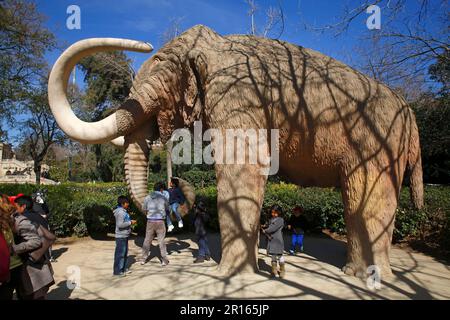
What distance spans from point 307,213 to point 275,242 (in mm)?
5268

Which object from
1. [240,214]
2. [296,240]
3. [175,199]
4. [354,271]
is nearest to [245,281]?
[240,214]

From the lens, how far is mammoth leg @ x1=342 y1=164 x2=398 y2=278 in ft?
16.1

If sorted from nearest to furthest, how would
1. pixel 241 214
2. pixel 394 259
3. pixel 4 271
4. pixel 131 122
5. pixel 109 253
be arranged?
1. pixel 4 271
2. pixel 241 214
3. pixel 131 122
4. pixel 394 259
5. pixel 109 253

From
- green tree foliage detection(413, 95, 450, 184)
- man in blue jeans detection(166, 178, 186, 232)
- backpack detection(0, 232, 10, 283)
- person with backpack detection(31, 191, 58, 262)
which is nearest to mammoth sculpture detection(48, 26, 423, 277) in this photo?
man in blue jeans detection(166, 178, 186, 232)

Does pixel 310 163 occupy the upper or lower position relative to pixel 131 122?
lower

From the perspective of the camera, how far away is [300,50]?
19.0 ft

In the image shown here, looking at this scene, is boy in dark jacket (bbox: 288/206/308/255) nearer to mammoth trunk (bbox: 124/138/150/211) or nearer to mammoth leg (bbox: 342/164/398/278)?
mammoth leg (bbox: 342/164/398/278)

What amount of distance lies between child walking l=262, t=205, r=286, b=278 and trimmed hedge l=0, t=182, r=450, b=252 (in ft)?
14.4

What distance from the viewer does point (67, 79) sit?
4902 millimetres

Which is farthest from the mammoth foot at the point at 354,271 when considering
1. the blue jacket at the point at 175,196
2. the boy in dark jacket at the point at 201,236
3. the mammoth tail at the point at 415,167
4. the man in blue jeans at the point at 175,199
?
the blue jacket at the point at 175,196

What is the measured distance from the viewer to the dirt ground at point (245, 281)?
14.8 feet
